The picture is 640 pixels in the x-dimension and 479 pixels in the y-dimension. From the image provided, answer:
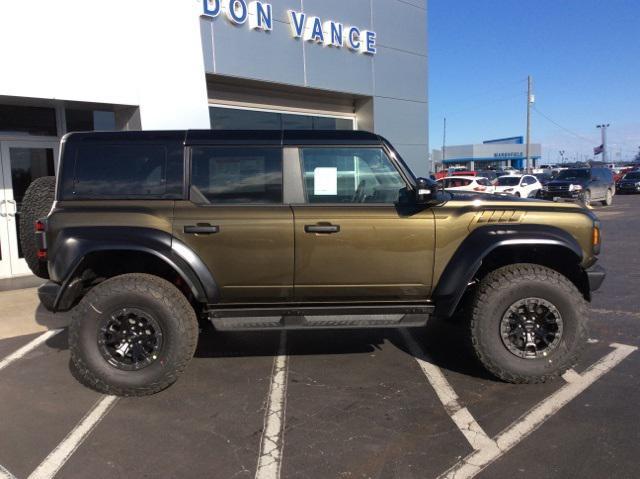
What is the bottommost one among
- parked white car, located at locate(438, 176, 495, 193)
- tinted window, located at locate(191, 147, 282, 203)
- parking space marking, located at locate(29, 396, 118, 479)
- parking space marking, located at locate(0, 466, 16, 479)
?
parking space marking, located at locate(29, 396, 118, 479)

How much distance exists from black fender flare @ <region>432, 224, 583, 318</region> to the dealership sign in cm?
790

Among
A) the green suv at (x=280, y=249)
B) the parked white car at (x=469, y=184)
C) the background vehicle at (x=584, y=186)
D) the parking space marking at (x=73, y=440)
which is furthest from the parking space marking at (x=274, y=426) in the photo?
the background vehicle at (x=584, y=186)

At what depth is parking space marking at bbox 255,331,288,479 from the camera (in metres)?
3.04

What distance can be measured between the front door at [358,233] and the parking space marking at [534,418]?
46.2 inches

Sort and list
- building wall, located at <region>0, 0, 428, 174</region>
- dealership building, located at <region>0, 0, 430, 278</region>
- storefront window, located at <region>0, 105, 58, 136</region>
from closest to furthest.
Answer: building wall, located at <region>0, 0, 428, 174</region>, dealership building, located at <region>0, 0, 430, 278</region>, storefront window, located at <region>0, 105, 58, 136</region>

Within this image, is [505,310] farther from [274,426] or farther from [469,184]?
[469,184]

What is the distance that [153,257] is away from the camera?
13.6 feet

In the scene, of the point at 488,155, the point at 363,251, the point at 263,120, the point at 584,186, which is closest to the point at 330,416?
the point at 363,251

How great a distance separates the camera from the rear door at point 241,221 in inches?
158

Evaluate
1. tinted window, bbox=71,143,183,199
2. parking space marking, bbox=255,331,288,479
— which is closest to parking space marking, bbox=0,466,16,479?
parking space marking, bbox=255,331,288,479

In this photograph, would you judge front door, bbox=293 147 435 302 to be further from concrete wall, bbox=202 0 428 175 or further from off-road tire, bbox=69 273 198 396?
concrete wall, bbox=202 0 428 175

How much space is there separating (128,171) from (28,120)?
555cm

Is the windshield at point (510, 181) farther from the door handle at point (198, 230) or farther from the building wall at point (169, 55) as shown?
the door handle at point (198, 230)

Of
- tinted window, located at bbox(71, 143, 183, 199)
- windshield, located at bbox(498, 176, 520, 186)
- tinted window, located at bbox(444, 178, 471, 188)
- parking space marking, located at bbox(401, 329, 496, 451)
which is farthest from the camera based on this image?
windshield, located at bbox(498, 176, 520, 186)
